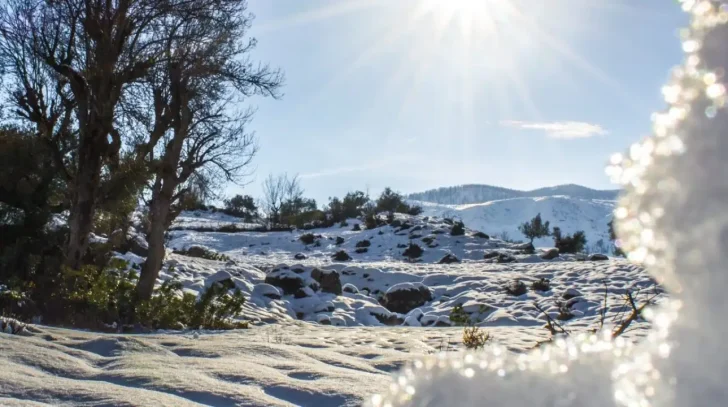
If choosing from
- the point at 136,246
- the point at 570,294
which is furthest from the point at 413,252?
the point at 570,294

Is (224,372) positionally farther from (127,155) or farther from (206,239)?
(206,239)

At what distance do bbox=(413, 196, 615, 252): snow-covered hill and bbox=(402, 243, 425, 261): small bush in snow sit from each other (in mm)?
121547

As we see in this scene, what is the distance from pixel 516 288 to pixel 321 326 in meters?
6.05

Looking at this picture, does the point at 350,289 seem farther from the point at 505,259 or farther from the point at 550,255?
the point at 550,255

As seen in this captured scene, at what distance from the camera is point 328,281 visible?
1445 cm

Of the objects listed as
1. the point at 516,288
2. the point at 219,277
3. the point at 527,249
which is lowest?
the point at 516,288

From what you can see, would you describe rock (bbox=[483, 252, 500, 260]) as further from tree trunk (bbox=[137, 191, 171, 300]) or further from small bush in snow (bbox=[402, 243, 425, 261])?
tree trunk (bbox=[137, 191, 171, 300])

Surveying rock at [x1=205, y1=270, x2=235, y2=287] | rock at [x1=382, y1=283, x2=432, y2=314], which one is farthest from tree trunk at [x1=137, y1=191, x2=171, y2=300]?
rock at [x1=382, y1=283, x2=432, y2=314]

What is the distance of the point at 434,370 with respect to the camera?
51cm

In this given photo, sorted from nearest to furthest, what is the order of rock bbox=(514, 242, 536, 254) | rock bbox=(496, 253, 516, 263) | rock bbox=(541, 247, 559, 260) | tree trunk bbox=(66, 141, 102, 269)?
tree trunk bbox=(66, 141, 102, 269), rock bbox=(496, 253, 516, 263), rock bbox=(541, 247, 559, 260), rock bbox=(514, 242, 536, 254)

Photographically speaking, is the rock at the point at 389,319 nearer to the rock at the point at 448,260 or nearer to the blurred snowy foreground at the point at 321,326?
the blurred snowy foreground at the point at 321,326

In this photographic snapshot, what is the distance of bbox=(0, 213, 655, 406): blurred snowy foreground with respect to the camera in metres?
3.05

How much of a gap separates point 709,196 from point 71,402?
9.56 feet

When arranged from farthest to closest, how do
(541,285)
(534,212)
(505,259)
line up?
1. (534,212)
2. (505,259)
3. (541,285)
